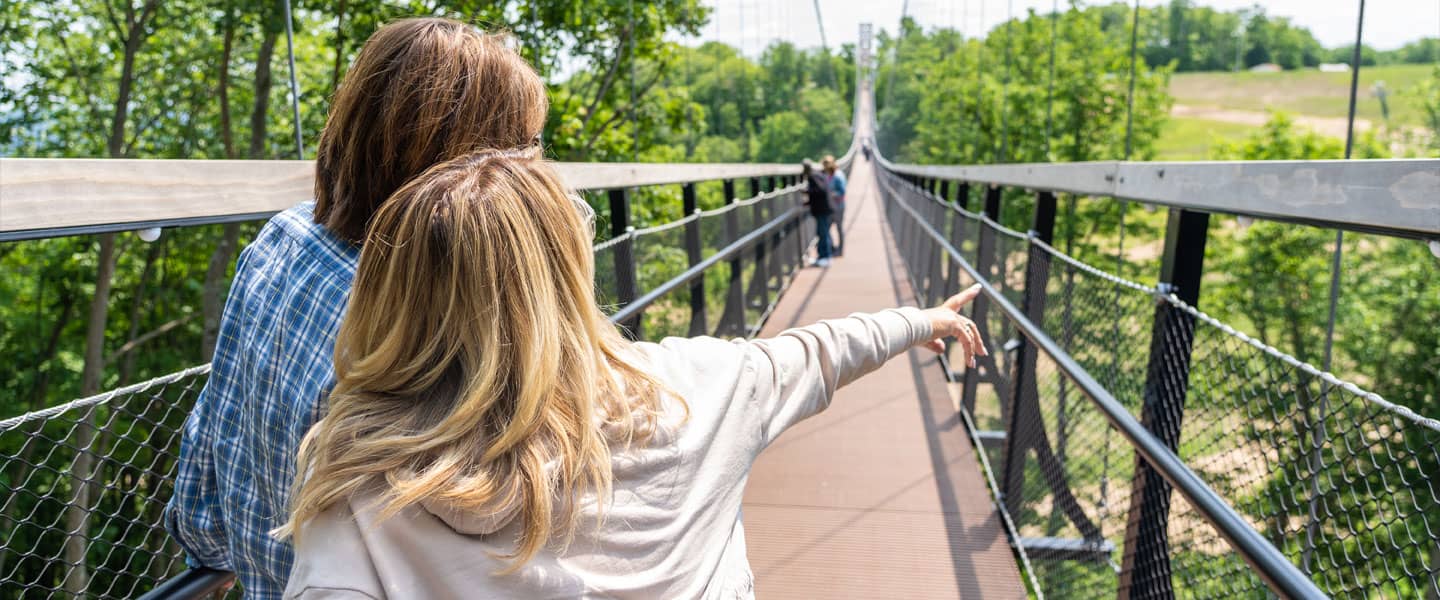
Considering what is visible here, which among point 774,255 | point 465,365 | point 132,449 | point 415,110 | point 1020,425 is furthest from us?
point 774,255

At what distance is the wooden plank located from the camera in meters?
1.25

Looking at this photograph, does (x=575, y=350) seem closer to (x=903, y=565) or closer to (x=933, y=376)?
(x=903, y=565)

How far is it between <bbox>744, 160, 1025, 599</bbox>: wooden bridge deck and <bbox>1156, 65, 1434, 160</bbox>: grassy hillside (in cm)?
2456

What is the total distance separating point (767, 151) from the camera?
2200cm

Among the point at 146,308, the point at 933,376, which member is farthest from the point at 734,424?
the point at 146,308

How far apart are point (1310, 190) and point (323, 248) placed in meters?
1.56

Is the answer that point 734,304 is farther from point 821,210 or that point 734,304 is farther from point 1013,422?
point 821,210

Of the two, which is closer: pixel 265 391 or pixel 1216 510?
pixel 265 391

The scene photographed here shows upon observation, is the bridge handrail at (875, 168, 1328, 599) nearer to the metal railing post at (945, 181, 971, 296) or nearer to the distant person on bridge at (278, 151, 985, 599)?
the distant person on bridge at (278, 151, 985, 599)

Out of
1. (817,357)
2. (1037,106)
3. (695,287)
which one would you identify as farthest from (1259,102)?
(817,357)

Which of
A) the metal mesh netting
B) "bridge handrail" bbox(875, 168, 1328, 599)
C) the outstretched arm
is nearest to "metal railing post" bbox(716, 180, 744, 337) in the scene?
the metal mesh netting

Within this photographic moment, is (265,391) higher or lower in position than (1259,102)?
lower

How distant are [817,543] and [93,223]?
250 centimetres

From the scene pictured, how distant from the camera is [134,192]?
147 cm
